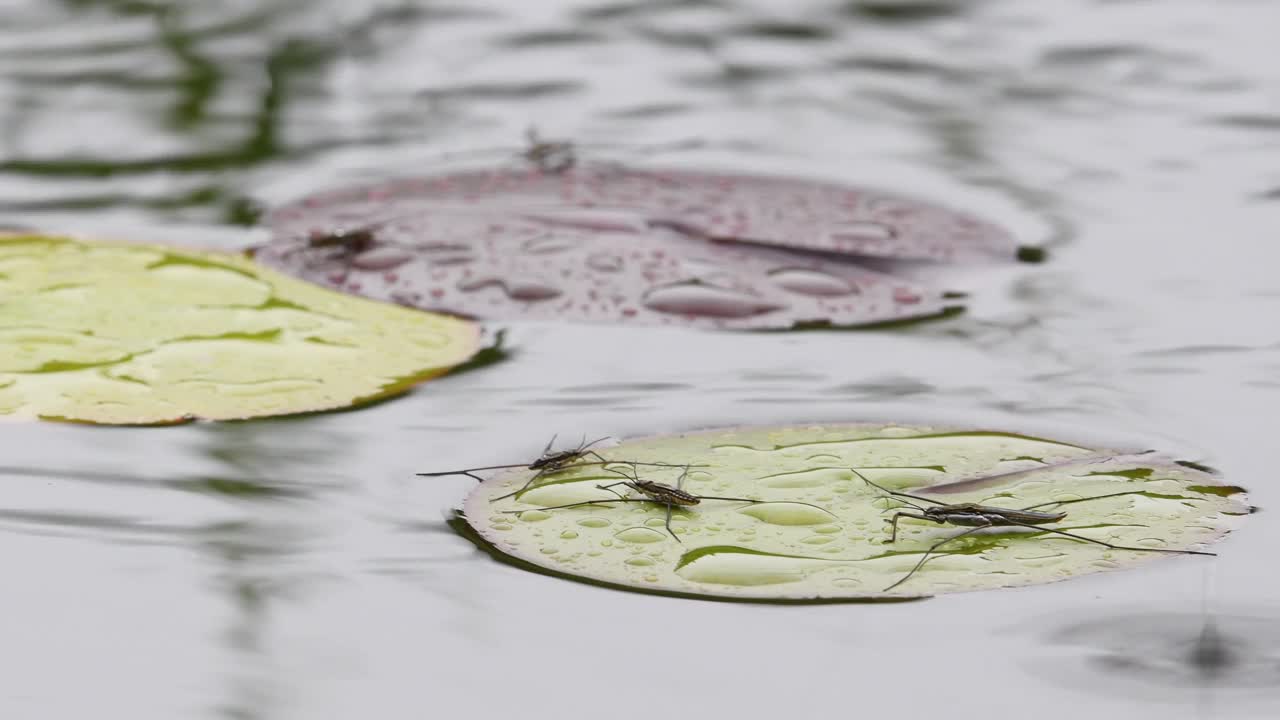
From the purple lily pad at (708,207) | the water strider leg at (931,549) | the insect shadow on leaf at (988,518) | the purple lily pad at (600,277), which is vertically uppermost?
Result: the purple lily pad at (708,207)

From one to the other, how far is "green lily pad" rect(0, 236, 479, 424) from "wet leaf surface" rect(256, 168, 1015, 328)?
126 mm


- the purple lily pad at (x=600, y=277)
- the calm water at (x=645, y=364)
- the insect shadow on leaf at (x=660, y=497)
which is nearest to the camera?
the calm water at (x=645, y=364)

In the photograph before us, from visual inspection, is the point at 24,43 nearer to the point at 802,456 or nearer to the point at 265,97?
the point at 265,97

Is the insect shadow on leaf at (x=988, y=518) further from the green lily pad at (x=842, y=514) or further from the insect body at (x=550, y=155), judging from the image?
the insect body at (x=550, y=155)

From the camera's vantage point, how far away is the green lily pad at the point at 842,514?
1.84 m

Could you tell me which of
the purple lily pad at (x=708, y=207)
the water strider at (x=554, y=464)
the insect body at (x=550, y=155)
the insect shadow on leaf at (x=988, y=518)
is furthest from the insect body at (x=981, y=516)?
the insect body at (x=550, y=155)

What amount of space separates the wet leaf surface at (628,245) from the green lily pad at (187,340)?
13 cm

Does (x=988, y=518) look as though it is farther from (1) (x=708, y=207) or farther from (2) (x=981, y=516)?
(1) (x=708, y=207)

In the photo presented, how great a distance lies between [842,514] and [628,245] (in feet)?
3.90

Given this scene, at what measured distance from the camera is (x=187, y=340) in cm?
262

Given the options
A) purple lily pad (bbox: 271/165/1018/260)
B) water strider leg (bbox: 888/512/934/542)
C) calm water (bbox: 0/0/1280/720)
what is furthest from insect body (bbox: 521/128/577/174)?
water strider leg (bbox: 888/512/934/542)

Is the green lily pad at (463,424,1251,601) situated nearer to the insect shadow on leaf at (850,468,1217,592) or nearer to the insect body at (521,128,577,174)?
the insect shadow on leaf at (850,468,1217,592)

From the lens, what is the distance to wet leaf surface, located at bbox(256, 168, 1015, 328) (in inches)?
112

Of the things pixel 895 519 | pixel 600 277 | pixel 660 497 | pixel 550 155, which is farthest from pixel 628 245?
pixel 895 519
